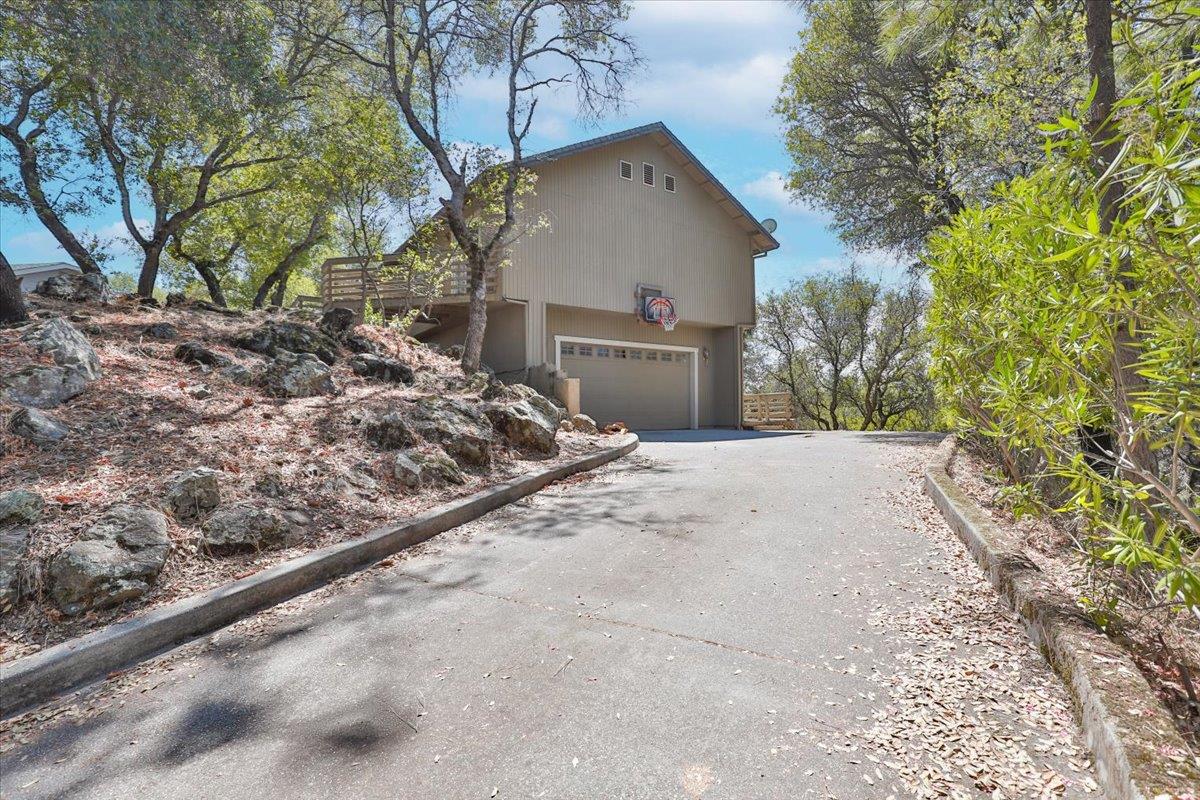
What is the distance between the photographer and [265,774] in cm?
178

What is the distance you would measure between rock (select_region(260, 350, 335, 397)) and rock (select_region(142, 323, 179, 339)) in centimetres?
125

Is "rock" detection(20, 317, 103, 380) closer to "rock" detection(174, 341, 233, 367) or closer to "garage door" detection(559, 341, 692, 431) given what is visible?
"rock" detection(174, 341, 233, 367)

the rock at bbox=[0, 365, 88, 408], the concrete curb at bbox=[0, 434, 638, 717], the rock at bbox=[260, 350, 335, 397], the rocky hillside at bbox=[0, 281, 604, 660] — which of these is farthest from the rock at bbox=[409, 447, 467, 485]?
the rock at bbox=[0, 365, 88, 408]

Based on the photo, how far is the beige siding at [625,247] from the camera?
1280 centimetres

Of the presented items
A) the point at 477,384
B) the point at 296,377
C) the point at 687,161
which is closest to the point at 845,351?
the point at 687,161

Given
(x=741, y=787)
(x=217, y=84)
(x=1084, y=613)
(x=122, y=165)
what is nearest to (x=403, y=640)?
(x=741, y=787)

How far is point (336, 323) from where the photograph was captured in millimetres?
8539

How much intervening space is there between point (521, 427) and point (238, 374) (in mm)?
3106

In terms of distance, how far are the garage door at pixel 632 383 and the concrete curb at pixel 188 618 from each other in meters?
9.77

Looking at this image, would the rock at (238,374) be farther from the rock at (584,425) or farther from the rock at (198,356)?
the rock at (584,425)

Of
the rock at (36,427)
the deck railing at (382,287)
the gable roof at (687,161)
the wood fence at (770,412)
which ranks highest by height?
the gable roof at (687,161)

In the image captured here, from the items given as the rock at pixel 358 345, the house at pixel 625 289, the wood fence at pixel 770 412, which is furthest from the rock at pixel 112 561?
the wood fence at pixel 770 412

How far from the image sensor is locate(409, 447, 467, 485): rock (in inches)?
201

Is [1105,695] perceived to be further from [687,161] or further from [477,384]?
[687,161]
